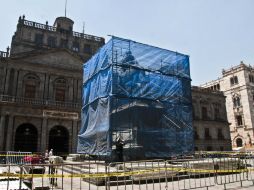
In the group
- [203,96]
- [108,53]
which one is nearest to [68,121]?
[108,53]

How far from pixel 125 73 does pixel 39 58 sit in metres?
15.0

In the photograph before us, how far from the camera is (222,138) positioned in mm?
40938

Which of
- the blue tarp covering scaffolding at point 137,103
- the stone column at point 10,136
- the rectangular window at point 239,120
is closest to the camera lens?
the blue tarp covering scaffolding at point 137,103

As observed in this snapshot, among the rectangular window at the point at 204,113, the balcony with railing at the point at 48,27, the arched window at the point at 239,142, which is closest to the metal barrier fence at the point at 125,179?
the balcony with railing at the point at 48,27

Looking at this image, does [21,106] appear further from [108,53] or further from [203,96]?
Answer: [203,96]

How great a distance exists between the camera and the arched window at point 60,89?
28.0 m

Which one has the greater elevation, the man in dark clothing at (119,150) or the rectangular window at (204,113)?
the rectangular window at (204,113)

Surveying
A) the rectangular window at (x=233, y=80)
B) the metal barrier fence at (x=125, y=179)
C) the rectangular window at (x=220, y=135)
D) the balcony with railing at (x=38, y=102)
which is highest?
the rectangular window at (x=233, y=80)

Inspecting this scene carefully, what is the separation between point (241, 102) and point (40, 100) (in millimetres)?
38250

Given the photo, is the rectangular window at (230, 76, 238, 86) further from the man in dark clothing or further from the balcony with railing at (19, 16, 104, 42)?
the man in dark clothing

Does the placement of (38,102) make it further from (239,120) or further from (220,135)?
(239,120)

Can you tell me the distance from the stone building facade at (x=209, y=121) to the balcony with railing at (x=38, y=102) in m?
20.3

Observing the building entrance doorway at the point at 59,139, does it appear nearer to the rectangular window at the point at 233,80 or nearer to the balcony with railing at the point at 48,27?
the balcony with railing at the point at 48,27

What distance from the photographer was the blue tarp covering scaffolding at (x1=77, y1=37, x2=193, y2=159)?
52.4 ft
